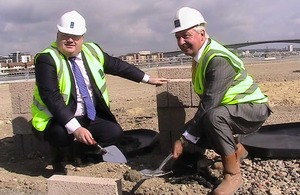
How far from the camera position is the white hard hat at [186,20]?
3316mm

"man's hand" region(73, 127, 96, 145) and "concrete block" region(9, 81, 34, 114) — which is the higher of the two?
"concrete block" region(9, 81, 34, 114)

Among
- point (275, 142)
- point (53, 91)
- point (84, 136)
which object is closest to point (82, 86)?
point (53, 91)

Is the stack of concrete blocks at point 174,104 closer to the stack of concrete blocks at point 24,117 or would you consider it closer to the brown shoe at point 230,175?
the brown shoe at point 230,175

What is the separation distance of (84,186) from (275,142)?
2085mm

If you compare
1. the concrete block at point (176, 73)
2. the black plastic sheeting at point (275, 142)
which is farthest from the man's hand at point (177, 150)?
the concrete block at point (176, 73)

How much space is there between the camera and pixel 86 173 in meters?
4.31

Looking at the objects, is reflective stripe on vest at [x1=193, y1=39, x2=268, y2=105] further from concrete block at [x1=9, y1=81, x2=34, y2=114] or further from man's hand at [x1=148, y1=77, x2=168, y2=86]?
concrete block at [x1=9, y1=81, x2=34, y2=114]

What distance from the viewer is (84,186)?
3.16m

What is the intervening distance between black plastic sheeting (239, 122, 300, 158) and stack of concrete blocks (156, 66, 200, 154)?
2.02 feet

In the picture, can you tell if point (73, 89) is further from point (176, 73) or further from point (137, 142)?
point (137, 142)

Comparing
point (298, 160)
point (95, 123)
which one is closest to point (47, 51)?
point (95, 123)

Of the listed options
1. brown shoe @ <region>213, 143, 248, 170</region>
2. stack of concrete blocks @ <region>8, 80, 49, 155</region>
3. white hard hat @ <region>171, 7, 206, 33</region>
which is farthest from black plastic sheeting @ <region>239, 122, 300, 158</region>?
stack of concrete blocks @ <region>8, 80, 49, 155</region>

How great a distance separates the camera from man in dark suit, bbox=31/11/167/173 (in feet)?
12.9

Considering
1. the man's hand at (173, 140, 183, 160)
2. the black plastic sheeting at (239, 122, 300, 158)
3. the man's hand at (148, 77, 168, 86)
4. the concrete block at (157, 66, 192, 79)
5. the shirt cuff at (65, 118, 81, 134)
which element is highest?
the concrete block at (157, 66, 192, 79)
